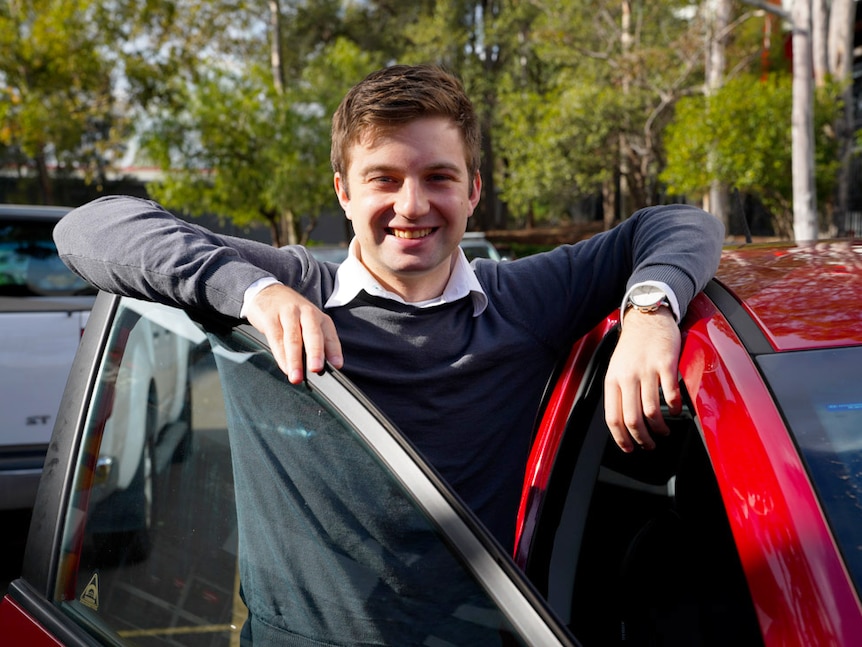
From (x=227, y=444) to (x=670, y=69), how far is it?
940 inches

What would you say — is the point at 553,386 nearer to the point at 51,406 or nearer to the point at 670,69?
the point at 51,406

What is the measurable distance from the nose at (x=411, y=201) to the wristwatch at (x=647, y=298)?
1.65 feet

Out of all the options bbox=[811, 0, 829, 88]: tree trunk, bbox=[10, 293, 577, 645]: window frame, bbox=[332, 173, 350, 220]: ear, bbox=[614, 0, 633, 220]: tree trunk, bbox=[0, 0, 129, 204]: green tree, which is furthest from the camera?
bbox=[0, 0, 129, 204]: green tree

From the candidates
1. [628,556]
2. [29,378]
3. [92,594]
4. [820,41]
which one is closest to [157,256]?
[92,594]

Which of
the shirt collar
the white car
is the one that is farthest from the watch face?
the white car

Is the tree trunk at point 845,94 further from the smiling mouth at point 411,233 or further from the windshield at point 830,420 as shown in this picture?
the windshield at point 830,420

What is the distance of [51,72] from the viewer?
27.0 m

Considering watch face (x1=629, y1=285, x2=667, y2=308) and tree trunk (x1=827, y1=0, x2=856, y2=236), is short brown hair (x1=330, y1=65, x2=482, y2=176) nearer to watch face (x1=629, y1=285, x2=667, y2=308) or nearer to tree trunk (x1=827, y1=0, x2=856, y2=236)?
watch face (x1=629, y1=285, x2=667, y2=308)

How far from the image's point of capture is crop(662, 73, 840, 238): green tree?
1812cm

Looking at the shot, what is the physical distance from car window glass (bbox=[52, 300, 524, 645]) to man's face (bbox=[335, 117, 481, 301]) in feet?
1.58

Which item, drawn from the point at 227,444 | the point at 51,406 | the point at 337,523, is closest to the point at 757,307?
the point at 337,523

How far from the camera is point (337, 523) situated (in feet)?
4.99

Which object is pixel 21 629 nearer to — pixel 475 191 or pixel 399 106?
pixel 399 106

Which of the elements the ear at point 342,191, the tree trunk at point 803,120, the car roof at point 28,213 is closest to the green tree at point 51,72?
the tree trunk at point 803,120
